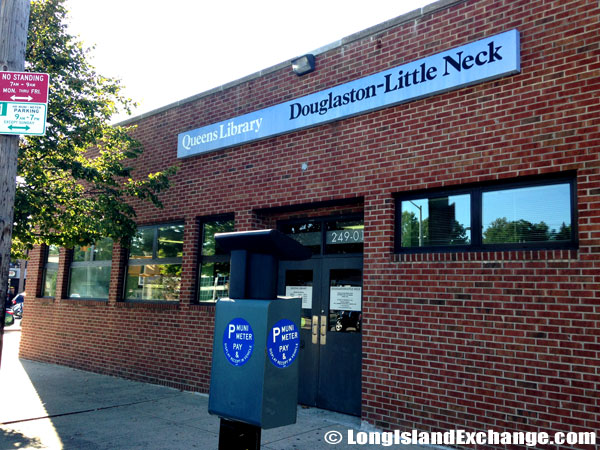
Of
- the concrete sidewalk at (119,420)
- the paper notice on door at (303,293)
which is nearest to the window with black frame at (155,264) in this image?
the concrete sidewalk at (119,420)

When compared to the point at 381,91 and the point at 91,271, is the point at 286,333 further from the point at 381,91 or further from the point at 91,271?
the point at 91,271

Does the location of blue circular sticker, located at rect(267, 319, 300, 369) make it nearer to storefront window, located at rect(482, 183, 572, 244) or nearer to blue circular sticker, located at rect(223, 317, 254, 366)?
blue circular sticker, located at rect(223, 317, 254, 366)

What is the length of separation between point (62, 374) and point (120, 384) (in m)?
1.75

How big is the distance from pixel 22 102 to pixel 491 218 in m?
4.97

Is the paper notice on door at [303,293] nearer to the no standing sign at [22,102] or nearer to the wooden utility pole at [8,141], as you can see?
the wooden utility pole at [8,141]

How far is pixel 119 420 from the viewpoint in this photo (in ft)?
20.8

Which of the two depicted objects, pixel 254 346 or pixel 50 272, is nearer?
pixel 254 346

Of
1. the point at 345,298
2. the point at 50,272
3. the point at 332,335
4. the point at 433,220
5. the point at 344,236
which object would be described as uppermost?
the point at 433,220

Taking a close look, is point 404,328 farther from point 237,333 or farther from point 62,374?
point 62,374

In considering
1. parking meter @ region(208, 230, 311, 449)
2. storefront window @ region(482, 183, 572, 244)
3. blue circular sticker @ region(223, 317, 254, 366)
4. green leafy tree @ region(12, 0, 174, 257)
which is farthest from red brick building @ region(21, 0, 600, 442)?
blue circular sticker @ region(223, 317, 254, 366)

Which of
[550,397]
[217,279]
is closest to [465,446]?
[550,397]

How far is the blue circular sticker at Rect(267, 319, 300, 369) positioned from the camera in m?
2.94

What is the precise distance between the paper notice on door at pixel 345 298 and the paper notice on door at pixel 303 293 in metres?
0.36

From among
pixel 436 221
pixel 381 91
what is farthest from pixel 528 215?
pixel 381 91
